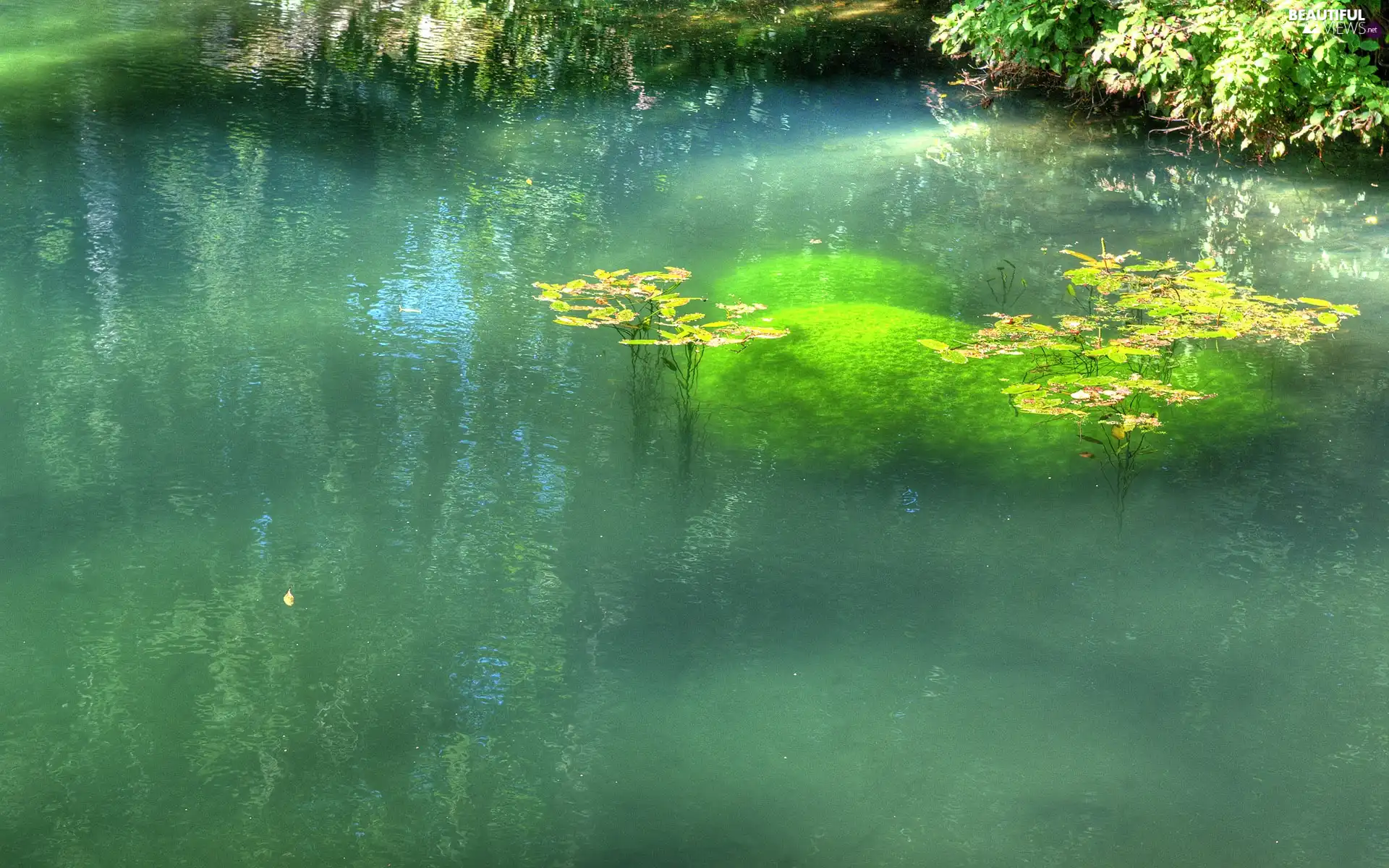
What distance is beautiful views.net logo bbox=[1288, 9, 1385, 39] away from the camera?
18.0ft

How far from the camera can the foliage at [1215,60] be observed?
565cm

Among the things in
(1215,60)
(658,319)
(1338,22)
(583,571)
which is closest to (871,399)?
(658,319)

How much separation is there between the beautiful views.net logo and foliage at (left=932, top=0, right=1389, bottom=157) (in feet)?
0.06

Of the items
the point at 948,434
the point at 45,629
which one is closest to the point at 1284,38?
the point at 948,434

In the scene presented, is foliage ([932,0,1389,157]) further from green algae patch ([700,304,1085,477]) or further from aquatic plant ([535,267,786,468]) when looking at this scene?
aquatic plant ([535,267,786,468])

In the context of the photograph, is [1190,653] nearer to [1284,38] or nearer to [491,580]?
[491,580]

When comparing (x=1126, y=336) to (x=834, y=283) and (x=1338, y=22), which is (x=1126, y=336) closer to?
(x=834, y=283)

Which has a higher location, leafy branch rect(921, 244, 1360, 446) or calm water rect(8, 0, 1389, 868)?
leafy branch rect(921, 244, 1360, 446)

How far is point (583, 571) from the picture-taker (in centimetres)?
281

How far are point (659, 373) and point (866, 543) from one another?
1.01m

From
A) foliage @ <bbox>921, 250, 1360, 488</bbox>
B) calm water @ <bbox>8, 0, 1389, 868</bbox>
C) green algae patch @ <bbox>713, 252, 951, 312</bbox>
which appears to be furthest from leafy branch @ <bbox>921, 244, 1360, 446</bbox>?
green algae patch @ <bbox>713, 252, 951, 312</bbox>

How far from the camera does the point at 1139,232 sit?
500cm

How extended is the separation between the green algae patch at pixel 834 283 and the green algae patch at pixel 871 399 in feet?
0.43

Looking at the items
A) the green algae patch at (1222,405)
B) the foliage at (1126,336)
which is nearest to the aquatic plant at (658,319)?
the foliage at (1126,336)
